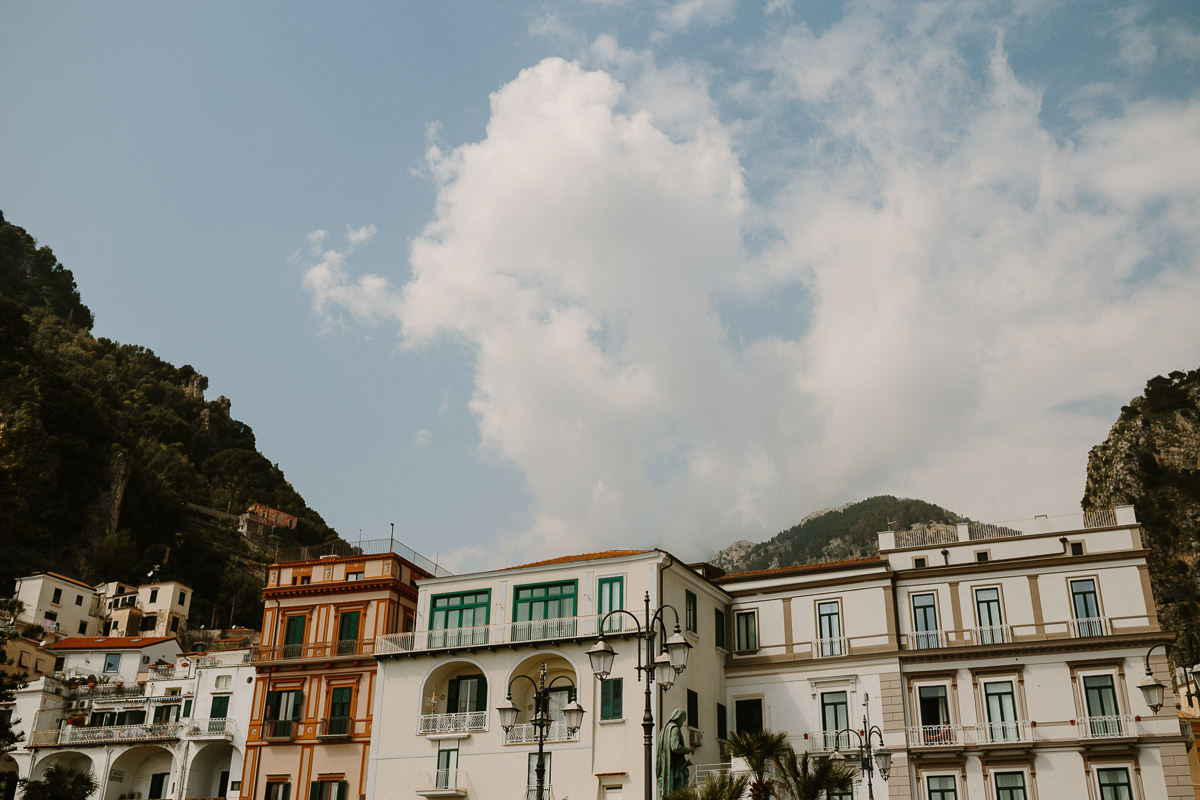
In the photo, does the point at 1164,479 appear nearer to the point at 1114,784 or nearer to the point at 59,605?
the point at 1114,784

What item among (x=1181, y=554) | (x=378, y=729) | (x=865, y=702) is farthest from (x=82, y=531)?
(x=1181, y=554)

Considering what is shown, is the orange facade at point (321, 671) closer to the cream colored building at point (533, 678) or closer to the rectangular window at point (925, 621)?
the cream colored building at point (533, 678)

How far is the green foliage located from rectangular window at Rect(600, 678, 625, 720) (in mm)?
128872

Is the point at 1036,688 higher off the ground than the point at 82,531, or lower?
lower

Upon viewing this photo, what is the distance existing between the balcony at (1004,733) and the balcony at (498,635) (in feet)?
42.9

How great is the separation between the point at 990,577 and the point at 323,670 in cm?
2903

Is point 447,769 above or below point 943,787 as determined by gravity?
above

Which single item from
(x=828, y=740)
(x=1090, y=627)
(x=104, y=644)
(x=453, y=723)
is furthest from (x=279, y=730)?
(x=1090, y=627)

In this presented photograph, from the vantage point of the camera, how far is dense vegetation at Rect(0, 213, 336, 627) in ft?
262

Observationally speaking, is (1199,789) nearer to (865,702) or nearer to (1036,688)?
(1036,688)

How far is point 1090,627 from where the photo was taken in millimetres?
34719

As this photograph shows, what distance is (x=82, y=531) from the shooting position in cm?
8619

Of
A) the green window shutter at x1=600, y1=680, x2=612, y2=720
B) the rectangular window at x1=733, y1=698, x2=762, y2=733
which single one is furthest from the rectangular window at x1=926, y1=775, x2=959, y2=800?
the green window shutter at x1=600, y1=680, x2=612, y2=720

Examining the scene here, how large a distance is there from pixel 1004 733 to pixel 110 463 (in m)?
84.7
